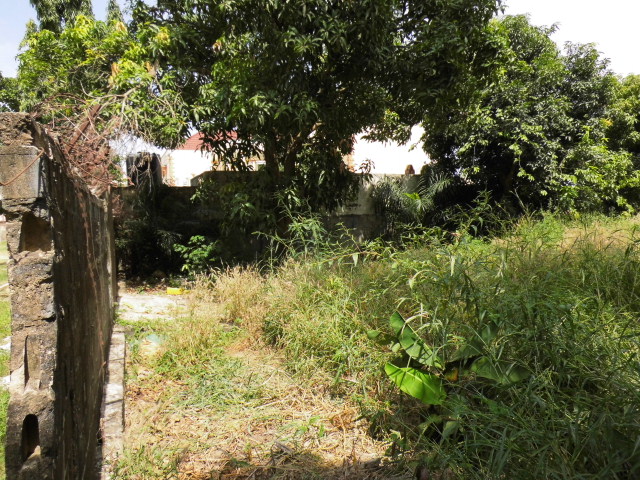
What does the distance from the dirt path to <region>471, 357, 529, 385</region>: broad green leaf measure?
2.21 feet

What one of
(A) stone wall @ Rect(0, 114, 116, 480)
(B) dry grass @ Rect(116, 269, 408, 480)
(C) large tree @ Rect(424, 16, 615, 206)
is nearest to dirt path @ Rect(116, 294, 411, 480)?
(B) dry grass @ Rect(116, 269, 408, 480)

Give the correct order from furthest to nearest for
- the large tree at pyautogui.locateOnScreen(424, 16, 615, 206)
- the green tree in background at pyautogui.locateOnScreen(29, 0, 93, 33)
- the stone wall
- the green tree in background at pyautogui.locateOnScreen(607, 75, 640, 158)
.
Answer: the green tree in background at pyautogui.locateOnScreen(29, 0, 93, 33) → the green tree in background at pyautogui.locateOnScreen(607, 75, 640, 158) → the large tree at pyautogui.locateOnScreen(424, 16, 615, 206) → the stone wall

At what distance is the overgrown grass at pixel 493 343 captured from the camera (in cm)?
177

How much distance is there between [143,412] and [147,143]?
3.99 m

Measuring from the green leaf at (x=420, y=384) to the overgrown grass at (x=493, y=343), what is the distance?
0.22 feet

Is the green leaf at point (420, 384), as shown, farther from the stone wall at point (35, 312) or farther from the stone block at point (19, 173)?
the stone block at point (19, 173)

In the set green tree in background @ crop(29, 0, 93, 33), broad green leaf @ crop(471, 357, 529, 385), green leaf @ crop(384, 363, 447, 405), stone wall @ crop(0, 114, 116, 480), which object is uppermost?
green tree in background @ crop(29, 0, 93, 33)

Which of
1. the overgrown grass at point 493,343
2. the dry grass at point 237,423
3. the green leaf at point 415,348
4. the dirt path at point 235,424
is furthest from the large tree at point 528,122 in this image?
the green leaf at point 415,348

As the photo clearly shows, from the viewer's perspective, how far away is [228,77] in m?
6.07

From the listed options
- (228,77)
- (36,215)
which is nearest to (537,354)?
(36,215)

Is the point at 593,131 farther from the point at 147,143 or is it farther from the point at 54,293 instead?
the point at 54,293

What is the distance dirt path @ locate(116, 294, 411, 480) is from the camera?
258cm

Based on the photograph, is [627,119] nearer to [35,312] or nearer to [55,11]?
[35,312]

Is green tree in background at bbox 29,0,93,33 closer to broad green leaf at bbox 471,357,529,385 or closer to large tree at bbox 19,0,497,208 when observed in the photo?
large tree at bbox 19,0,497,208
